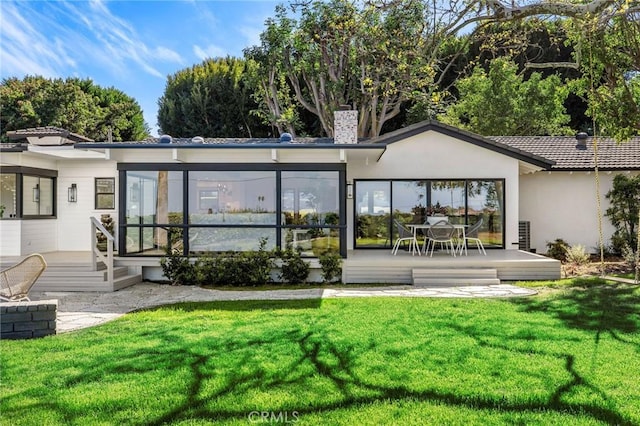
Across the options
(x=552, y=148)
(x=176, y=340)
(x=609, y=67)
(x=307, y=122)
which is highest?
(x=307, y=122)

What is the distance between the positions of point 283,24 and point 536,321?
62.0 ft

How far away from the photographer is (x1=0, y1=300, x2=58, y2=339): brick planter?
222 inches

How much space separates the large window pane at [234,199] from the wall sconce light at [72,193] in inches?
167

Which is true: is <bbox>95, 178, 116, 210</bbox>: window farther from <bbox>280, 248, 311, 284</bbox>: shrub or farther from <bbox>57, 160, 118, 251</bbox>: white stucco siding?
<bbox>280, 248, 311, 284</bbox>: shrub

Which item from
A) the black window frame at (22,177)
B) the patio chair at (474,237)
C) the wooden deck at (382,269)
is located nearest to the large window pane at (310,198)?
the wooden deck at (382,269)

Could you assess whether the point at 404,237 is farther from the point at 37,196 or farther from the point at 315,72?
the point at 315,72

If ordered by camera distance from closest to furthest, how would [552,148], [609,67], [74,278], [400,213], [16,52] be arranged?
[16,52] → [74,278] → [609,67] → [400,213] → [552,148]

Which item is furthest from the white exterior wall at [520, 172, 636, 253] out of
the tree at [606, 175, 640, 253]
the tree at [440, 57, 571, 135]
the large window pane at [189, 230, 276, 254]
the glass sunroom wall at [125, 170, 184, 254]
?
the glass sunroom wall at [125, 170, 184, 254]

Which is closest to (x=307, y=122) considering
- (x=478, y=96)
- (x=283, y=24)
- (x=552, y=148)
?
(x=283, y=24)

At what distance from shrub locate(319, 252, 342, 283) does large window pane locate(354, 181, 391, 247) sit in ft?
9.61

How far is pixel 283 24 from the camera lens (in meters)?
21.4

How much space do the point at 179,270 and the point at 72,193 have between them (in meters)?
4.80

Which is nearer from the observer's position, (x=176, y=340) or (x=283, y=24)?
(x=176, y=340)

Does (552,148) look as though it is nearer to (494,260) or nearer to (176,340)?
(494,260)
